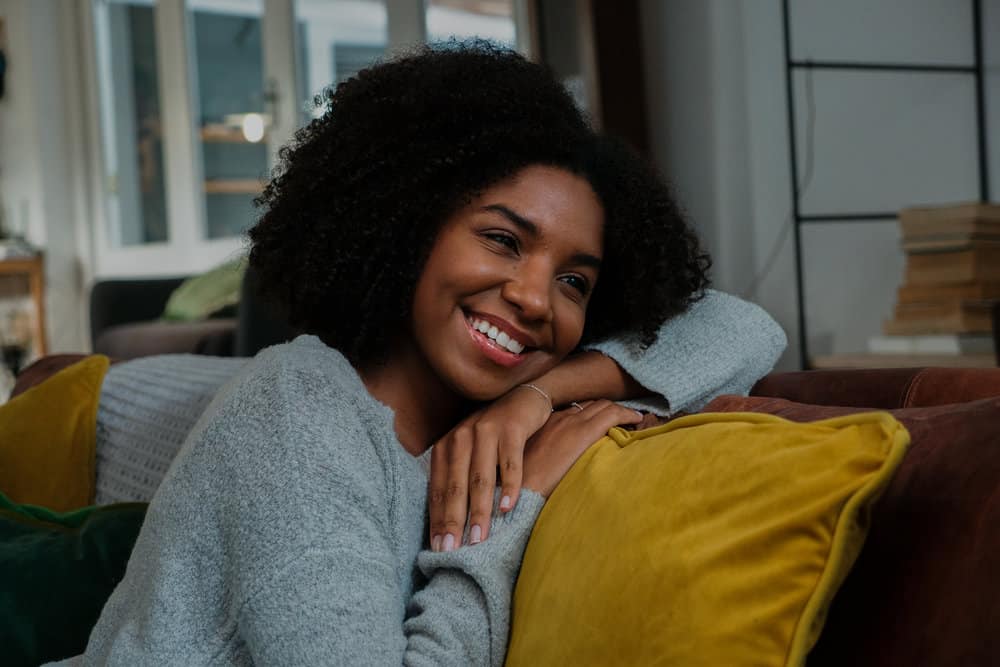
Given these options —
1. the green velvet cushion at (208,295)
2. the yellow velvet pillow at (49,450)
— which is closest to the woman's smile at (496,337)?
the yellow velvet pillow at (49,450)

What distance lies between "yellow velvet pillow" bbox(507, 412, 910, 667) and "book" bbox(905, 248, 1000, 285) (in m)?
1.89

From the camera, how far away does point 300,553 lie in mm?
841

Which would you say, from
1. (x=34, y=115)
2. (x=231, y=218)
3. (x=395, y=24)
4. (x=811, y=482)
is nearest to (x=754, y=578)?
(x=811, y=482)

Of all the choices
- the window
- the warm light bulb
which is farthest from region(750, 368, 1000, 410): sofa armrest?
the warm light bulb

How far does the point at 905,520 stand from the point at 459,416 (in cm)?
63

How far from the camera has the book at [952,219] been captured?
8.13 ft

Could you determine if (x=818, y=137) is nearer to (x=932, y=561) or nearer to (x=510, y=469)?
(x=510, y=469)

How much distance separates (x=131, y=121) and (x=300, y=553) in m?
6.02

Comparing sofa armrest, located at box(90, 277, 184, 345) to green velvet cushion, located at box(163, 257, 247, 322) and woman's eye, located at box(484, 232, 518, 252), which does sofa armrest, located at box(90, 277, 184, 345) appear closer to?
green velvet cushion, located at box(163, 257, 247, 322)

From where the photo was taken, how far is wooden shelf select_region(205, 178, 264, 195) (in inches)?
219

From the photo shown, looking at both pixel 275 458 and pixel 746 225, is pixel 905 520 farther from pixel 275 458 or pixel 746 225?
pixel 746 225

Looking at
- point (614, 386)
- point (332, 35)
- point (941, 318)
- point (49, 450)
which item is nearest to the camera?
point (614, 386)

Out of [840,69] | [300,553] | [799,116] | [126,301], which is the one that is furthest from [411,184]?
[126,301]

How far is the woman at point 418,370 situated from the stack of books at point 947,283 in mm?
1334
